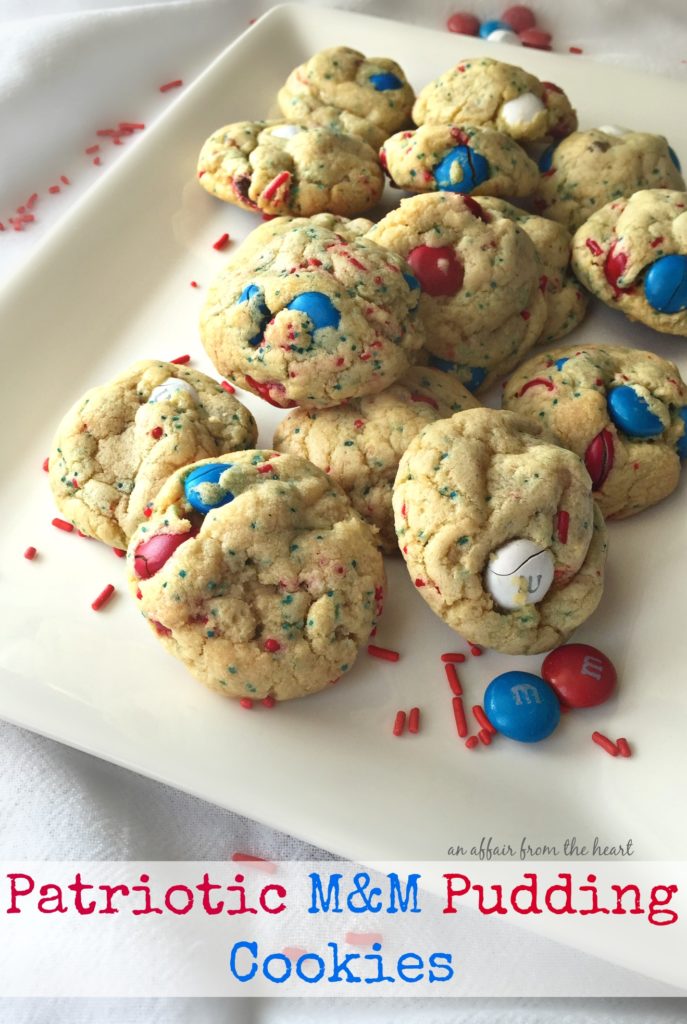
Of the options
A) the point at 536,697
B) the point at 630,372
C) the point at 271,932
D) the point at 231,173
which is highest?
the point at 231,173

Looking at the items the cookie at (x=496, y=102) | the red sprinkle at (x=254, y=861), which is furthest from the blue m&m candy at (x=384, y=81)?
the red sprinkle at (x=254, y=861)

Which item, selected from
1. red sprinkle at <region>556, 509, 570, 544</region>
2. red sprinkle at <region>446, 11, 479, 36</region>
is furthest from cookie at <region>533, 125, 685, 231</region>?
red sprinkle at <region>446, 11, 479, 36</region>

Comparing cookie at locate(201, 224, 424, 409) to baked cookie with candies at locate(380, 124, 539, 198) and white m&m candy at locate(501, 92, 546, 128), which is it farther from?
white m&m candy at locate(501, 92, 546, 128)

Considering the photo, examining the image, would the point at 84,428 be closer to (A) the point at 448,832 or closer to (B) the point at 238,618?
(B) the point at 238,618

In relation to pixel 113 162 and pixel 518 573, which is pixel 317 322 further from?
pixel 113 162

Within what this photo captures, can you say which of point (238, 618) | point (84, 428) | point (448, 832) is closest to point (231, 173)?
point (84, 428)

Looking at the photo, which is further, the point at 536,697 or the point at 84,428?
the point at 84,428

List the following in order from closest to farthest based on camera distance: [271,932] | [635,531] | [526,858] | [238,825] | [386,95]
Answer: [526,858] → [271,932] → [238,825] → [635,531] → [386,95]
